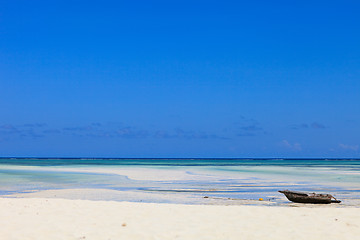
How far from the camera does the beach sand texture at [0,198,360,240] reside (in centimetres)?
1052

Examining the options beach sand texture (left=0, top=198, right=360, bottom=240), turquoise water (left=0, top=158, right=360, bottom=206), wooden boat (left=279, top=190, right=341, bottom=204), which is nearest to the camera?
beach sand texture (left=0, top=198, right=360, bottom=240)

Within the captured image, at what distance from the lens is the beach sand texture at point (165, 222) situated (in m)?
10.5

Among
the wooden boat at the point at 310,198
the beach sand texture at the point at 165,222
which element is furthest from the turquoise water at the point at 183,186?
the beach sand texture at the point at 165,222

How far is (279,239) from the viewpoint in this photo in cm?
1018

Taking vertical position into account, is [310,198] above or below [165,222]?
above

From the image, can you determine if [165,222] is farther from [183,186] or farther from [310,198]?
[183,186]

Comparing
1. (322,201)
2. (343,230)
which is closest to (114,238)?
(343,230)

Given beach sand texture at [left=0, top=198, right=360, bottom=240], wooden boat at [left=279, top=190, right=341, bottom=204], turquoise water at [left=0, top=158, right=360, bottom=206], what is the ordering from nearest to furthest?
1. beach sand texture at [left=0, top=198, right=360, bottom=240]
2. wooden boat at [left=279, top=190, right=341, bottom=204]
3. turquoise water at [left=0, top=158, right=360, bottom=206]

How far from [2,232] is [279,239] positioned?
672 cm

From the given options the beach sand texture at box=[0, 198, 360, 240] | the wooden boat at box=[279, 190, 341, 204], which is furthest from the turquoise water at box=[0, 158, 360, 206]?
the beach sand texture at box=[0, 198, 360, 240]

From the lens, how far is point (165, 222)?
12203mm

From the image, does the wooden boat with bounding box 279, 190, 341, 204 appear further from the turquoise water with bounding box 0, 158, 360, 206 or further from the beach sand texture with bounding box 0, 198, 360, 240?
the beach sand texture with bounding box 0, 198, 360, 240

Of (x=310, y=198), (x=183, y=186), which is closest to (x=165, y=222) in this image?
(x=310, y=198)

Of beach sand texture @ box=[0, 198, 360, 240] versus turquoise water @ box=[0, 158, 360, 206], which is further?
turquoise water @ box=[0, 158, 360, 206]
